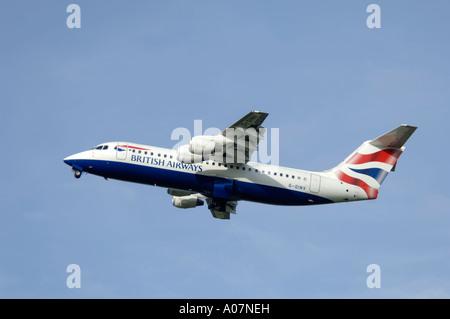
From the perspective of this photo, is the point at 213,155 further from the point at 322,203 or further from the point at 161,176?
the point at 322,203

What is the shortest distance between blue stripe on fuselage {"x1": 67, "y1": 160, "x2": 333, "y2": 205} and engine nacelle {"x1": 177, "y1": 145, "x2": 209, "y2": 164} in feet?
4.85

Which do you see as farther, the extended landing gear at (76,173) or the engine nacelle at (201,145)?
the extended landing gear at (76,173)

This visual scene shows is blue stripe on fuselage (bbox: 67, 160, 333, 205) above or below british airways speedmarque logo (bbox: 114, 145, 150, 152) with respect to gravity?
below

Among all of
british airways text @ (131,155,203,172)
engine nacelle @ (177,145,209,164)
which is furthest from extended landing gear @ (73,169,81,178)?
engine nacelle @ (177,145,209,164)

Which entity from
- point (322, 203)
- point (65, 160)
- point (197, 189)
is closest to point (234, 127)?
point (197, 189)

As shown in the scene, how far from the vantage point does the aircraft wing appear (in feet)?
128

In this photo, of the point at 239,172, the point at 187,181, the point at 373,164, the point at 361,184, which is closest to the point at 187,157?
the point at 187,181

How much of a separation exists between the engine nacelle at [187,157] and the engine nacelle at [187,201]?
6.01m

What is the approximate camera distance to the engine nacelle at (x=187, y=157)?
134ft

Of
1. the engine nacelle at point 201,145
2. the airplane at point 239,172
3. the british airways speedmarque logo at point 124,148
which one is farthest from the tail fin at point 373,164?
the british airways speedmarque logo at point 124,148

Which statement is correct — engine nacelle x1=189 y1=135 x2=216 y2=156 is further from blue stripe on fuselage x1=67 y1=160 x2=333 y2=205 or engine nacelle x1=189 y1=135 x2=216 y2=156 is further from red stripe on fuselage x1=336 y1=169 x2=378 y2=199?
red stripe on fuselage x1=336 y1=169 x2=378 y2=199

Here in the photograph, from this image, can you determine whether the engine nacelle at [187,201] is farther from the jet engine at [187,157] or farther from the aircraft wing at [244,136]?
the jet engine at [187,157]

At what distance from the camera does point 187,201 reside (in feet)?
153

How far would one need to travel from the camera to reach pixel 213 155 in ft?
137
